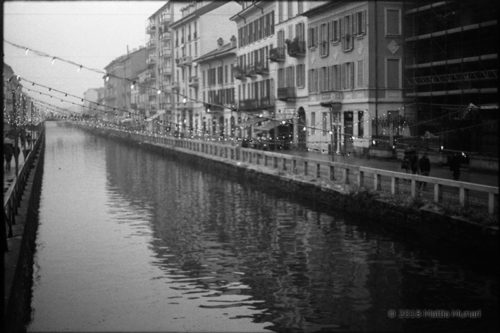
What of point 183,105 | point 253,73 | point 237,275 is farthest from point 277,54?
point 183,105

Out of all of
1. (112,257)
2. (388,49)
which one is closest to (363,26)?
(388,49)

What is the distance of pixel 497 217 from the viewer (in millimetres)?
13734

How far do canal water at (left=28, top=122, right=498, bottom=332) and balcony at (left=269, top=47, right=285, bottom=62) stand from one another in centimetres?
1865

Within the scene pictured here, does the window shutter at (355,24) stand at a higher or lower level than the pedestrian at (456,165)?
higher

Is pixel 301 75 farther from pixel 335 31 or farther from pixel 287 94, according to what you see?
pixel 335 31

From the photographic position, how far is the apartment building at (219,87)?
59109 mm

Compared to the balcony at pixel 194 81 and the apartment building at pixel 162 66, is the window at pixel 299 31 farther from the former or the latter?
the apartment building at pixel 162 66

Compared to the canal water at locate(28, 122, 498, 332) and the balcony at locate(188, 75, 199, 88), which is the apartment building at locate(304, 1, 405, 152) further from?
the balcony at locate(188, 75, 199, 88)

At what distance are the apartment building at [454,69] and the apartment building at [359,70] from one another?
0.77 meters

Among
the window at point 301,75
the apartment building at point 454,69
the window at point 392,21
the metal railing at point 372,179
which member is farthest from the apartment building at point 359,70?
the window at point 301,75

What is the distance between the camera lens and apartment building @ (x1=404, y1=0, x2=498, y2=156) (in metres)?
26.4

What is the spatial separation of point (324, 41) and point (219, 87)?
1279 inches

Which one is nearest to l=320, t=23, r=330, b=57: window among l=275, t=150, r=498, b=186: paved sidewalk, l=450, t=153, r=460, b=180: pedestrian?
l=275, t=150, r=498, b=186: paved sidewalk

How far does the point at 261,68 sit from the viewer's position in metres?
49.1
